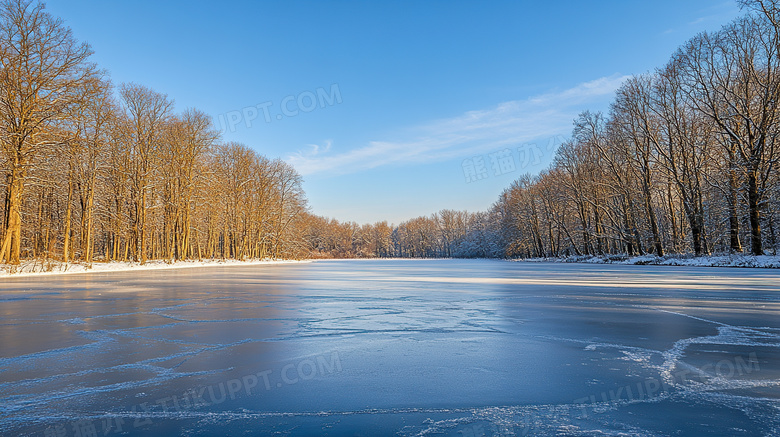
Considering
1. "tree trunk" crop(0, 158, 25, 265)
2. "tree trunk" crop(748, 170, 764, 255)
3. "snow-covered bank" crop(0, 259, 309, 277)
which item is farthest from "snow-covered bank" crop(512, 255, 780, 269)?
"tree trunk" crop(0, 158, 25, 265)

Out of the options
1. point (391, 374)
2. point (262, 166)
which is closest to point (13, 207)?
point (391, 374)

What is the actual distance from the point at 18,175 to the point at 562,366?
76.7ft

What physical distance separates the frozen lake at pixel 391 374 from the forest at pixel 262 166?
60.7 ft

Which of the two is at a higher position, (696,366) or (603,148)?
(603,148)

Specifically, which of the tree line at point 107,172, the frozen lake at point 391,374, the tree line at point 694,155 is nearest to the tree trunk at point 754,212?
the tree line at point 694,155

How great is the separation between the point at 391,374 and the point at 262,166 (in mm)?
45850

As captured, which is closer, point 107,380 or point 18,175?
point 107,380

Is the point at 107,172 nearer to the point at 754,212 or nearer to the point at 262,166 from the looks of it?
the point at 262,166

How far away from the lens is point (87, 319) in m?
5.59

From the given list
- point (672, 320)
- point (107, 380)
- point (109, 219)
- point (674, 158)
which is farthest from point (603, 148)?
point (109, 219)

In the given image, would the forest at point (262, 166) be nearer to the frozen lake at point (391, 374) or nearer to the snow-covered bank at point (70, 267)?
the snow-covered bank at point (70, 267)

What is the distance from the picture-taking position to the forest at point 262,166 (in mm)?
18812

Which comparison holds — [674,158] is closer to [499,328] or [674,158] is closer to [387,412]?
[499,328]

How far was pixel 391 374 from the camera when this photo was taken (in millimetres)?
2998
